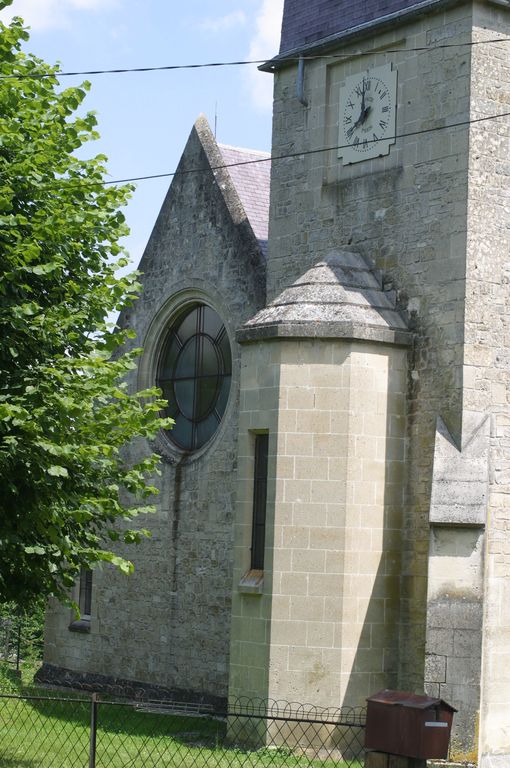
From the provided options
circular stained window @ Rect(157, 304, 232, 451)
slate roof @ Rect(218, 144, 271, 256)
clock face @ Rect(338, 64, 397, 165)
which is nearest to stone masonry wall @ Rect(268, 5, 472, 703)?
clock face @ Rect(338, 64, 397, 165)

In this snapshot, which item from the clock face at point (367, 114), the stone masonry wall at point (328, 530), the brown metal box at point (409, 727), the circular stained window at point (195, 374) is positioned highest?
the clock face at point (367, 114)

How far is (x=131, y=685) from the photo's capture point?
62.6 feet

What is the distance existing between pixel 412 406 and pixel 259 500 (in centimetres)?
218

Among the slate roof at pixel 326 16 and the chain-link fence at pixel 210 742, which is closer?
the chain-link fence at pixel 210 742

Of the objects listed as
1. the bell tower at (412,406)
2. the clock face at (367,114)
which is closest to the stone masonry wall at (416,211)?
the bell tower at (412,406)

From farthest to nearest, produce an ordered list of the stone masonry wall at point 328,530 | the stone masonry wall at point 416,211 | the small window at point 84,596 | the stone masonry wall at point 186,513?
the small window at point 84,596 < the stone masonry wall at point 186,513 < the stone masonry wall at point 416,211 < the stone masonry wall at point 328,530

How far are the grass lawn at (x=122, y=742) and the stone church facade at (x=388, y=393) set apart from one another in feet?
2.77

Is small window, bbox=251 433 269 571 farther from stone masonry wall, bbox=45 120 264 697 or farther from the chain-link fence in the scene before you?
stone masonry wall, bbox=45 120 264 697

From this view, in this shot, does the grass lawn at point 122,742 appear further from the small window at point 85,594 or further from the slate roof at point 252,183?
the slate roof at point 252,183

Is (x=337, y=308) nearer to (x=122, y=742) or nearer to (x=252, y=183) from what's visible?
(x=122, y=742)

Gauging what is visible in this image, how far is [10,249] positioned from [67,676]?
10.9 meters

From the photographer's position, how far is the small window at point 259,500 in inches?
592

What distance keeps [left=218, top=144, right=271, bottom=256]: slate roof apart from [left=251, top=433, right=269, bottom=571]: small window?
3.81 metres

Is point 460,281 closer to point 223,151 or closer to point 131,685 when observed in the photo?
point 223,151
